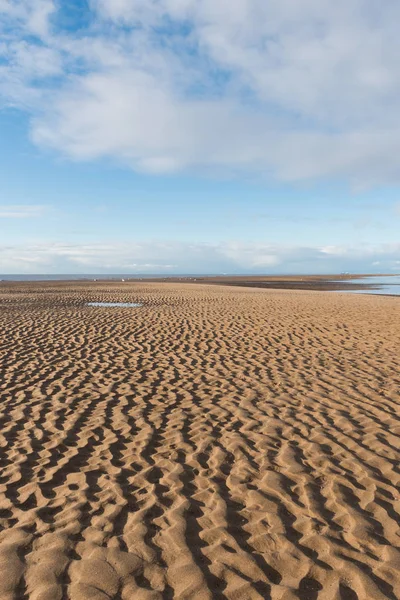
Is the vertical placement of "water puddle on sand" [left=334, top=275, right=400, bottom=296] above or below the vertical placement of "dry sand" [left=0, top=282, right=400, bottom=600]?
above

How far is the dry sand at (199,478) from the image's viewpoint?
145 inches

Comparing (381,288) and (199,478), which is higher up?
(381,288)

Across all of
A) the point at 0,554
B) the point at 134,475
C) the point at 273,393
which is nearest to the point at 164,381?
the point at 273,393

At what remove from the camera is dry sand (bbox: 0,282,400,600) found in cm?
368

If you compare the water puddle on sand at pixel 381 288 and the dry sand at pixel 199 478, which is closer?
the dry sand at pixel 199 478

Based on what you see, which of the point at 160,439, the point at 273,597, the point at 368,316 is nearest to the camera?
the point at 273,597

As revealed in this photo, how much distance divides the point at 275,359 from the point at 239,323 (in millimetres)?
7309

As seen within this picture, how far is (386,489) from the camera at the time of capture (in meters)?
5.10

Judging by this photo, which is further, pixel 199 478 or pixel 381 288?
pixel 381 288

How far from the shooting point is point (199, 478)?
211 inches

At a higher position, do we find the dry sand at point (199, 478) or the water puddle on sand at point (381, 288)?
the water puddle on sand at point (381, 288)

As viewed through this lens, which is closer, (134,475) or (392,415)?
(134,475)

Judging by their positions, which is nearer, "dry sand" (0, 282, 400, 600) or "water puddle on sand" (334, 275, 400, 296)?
"dry sand" (0, 282, 400, 600)

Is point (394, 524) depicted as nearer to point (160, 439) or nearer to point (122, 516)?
point (122, 516)
